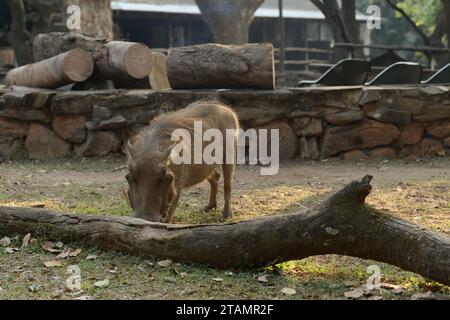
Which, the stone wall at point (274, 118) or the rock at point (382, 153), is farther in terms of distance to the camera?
the rock at point (382, 153)

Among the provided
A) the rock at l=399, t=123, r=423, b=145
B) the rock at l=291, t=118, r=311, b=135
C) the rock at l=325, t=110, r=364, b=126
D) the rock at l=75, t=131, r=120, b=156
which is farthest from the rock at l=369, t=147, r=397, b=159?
the rock at l=75, t=131, r=120, b=156

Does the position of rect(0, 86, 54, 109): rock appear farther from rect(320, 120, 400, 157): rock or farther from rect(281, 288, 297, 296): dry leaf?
rect(281, 288, 297, 296): dry leaf

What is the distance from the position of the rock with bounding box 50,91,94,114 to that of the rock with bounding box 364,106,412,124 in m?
4.05

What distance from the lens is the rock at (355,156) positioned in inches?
419

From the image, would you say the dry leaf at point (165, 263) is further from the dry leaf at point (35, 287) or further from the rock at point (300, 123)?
the rock at point (300, 123)

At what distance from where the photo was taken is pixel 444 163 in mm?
10461

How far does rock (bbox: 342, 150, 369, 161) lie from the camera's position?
1065cm

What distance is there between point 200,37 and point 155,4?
265 centimetres

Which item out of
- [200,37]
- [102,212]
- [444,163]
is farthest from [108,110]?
[200,37]

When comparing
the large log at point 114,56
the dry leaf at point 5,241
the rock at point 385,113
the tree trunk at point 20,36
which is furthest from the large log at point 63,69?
the tree trunk at point 20,36

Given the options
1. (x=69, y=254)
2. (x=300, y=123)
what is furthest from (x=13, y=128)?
(x=69, y=254)

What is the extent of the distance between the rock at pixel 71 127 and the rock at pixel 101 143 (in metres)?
0.15
